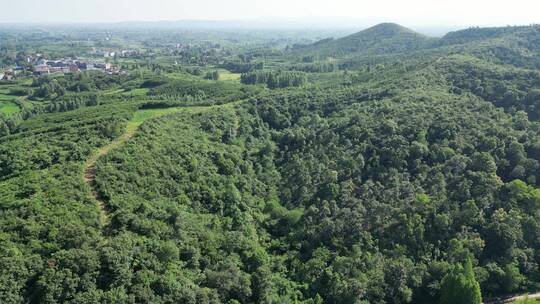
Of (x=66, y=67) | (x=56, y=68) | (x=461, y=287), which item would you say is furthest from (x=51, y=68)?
(x=461, y=287)

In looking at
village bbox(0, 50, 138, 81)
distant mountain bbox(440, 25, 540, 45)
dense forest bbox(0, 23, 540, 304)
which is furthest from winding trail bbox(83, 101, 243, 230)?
distant mountain bbox(440, 25, 540, 45)

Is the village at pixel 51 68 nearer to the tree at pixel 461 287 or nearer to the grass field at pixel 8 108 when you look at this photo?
the grass field at pixel 8 108

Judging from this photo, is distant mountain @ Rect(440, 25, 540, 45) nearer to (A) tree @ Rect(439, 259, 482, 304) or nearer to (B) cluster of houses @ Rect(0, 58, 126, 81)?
(A) tree @ Rect(439, 259, 482, 304)

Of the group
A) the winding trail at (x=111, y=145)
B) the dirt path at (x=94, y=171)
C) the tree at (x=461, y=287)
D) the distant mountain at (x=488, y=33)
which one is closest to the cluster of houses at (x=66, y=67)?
the winding trail at (x=111, y=145)

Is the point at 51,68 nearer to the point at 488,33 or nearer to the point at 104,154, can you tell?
the point at 104,154

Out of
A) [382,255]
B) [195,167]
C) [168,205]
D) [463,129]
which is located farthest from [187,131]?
[463,129]

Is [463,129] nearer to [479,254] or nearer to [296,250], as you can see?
[479,254]
